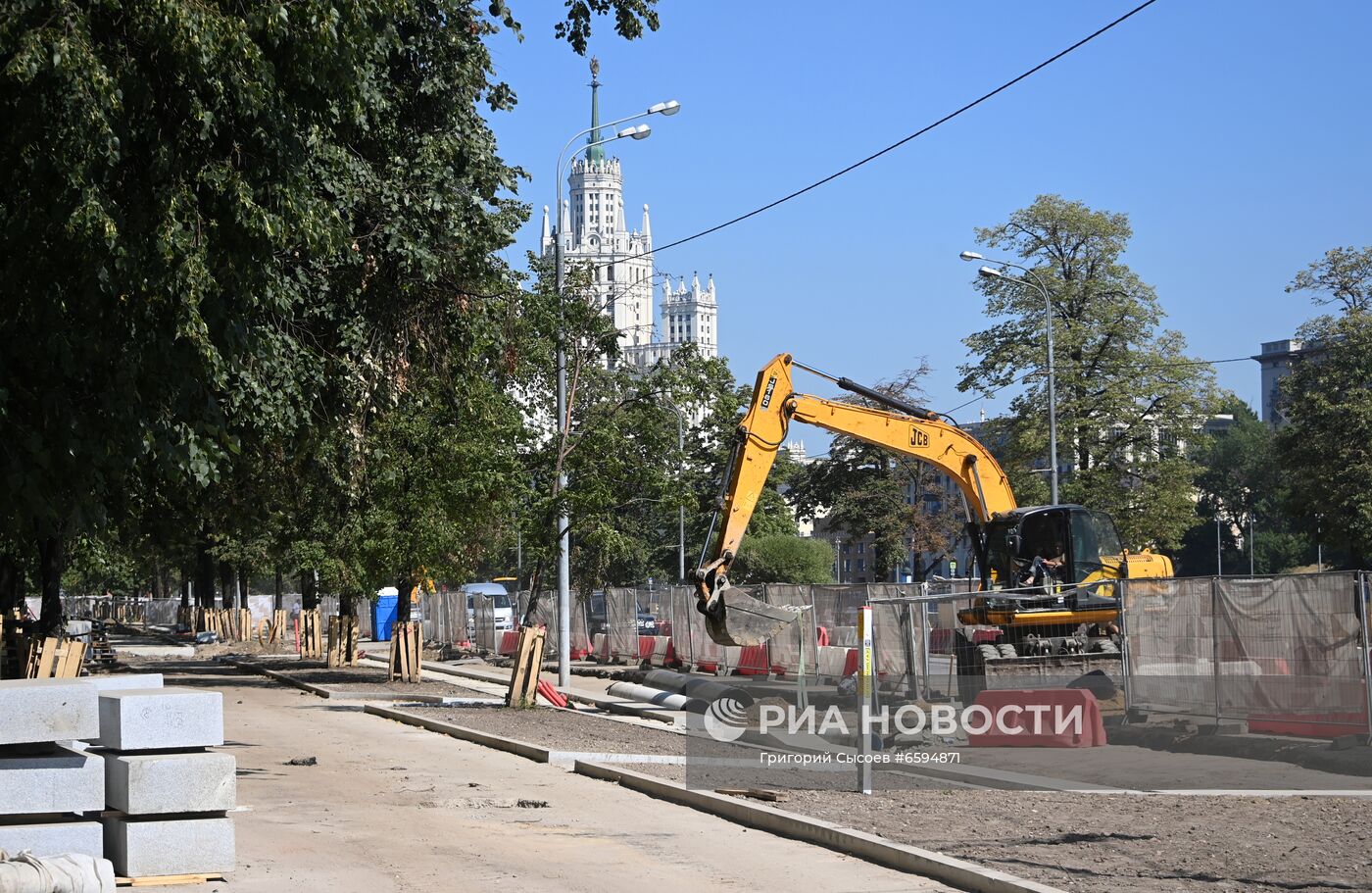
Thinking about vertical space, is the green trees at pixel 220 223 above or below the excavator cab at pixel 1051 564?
above

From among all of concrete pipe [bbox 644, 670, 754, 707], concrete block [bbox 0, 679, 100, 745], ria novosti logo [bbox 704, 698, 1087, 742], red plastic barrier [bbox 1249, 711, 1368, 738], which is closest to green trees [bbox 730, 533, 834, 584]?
concrete pipe [bbox 644, 670, 754, 707]

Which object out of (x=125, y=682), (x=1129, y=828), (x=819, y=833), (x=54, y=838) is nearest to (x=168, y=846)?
(x=54, y=838)

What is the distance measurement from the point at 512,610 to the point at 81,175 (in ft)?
163

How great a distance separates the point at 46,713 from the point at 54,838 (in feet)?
2.84

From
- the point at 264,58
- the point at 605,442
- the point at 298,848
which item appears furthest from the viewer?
the point at 605,442

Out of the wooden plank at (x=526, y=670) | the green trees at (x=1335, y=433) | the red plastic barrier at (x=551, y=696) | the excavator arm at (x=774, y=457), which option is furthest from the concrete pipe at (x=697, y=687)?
the green trees at (x=1335, y=433)

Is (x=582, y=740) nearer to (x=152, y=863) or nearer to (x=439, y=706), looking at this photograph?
(x=439, y=706)

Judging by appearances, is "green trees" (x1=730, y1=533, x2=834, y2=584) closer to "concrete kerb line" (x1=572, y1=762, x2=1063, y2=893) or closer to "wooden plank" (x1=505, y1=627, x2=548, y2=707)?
"wooden plank" (x1=505, y1=627, x2=548, y2=707)

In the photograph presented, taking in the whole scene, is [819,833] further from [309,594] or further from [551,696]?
[309,594]

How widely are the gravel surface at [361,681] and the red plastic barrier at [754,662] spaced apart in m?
5.34

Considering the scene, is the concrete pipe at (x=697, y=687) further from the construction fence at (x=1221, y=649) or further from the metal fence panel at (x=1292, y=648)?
the metal fence panel at (x=1292, y=648)

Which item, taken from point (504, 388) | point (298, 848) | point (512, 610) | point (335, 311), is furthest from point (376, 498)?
point (512, 610)

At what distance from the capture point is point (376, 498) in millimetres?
30359

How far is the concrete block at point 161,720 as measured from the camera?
29.8 feet
